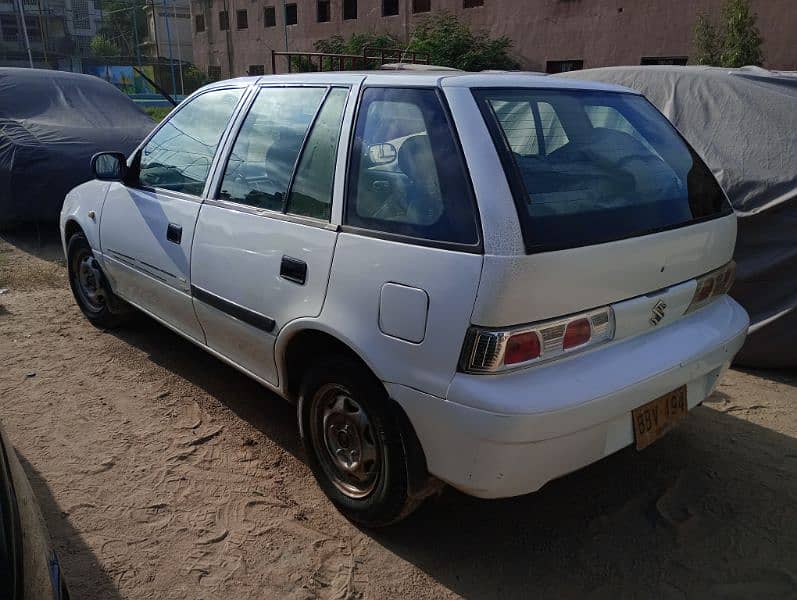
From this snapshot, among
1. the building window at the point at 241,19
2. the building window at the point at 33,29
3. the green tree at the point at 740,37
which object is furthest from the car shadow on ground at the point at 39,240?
the building window at the point at 33,29

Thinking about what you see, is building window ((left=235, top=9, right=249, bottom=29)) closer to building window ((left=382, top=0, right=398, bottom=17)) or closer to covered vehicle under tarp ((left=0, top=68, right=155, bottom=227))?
building window ((left=382, top=0, right=398, bottom=17))

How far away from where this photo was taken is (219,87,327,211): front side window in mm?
2773

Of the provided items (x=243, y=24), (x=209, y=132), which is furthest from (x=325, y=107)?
(x=243, y=24)

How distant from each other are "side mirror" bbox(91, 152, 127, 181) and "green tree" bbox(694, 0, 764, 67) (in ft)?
47.8

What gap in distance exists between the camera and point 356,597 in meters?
2.30

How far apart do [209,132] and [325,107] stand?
0.94 m

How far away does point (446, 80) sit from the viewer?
233cm

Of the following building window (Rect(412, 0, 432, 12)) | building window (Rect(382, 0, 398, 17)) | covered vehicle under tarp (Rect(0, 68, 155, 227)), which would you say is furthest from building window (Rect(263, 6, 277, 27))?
covered vehicle under tarp (Rect(0, 68, 155, 227))

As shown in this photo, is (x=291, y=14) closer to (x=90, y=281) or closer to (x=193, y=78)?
(x=193, y=78)

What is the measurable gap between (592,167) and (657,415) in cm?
97

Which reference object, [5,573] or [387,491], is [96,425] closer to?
[387,491]

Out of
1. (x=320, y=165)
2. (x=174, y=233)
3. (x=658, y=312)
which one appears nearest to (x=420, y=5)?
(x=174, y=233)

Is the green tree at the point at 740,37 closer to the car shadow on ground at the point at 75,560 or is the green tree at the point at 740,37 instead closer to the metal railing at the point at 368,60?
the metal railing at the point at 368,60

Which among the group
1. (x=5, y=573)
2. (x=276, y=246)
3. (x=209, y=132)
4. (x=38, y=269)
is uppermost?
(x=209, y=132)
